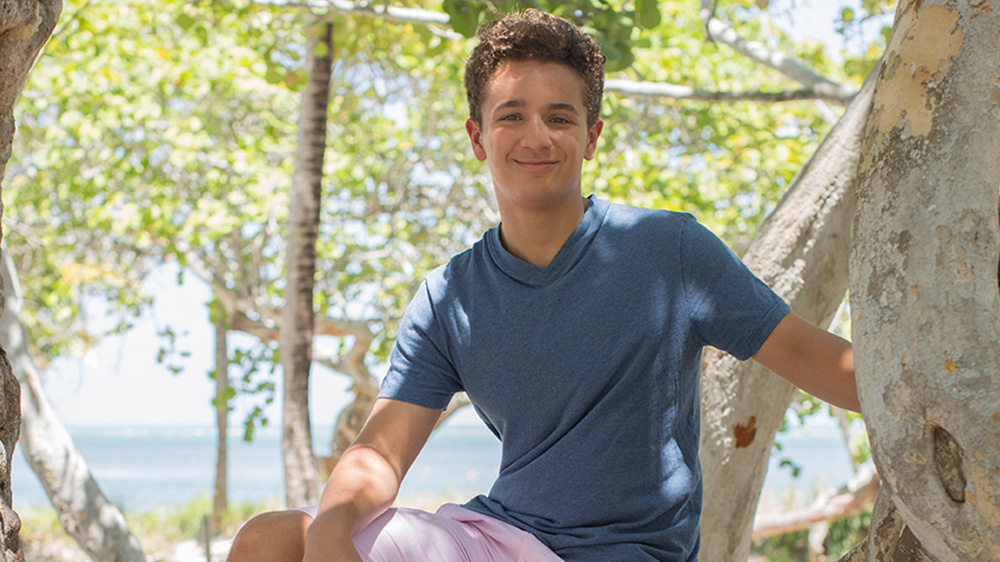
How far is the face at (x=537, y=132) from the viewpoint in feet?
6.28

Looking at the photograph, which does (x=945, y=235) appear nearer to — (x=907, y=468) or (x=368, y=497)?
(x=907, y=468)

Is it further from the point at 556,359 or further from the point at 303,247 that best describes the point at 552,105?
the point at 303,247

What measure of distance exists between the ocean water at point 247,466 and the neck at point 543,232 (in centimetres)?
2379

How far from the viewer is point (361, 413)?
25.6 ft

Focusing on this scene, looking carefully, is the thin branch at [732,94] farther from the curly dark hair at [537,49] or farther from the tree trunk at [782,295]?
the curly dark hair at [537,49]

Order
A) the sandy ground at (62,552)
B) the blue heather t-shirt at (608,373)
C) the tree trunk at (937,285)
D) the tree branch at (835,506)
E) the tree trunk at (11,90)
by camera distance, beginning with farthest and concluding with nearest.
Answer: the sandy ground at (62,552)
the tree branch at (835,506)
the blue heather t-shirt at (608,373)
the tree trunk at (11,90)
the tree trunk at (937,285)

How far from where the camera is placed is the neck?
6.46ft

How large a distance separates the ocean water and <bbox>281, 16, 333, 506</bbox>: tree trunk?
66.2ft

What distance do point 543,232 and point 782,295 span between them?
107 centimetres

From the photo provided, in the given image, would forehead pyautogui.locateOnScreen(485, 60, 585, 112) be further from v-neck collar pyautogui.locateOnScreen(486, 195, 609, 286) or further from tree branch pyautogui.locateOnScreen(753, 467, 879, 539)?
tree branch pyautogui.locateOnScreen(753, 467, 879, 539)

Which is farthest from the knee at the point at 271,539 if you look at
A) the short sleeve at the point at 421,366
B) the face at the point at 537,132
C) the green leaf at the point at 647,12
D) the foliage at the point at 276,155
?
the foliage at the point at 276,155

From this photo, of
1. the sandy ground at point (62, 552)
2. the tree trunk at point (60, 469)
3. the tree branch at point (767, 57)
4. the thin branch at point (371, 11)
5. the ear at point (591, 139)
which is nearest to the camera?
the ear at point (591, 139)

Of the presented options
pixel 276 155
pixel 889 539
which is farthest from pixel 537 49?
pixel 276 155

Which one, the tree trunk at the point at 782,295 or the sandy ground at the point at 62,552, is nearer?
the tree trunk at the point at 782,295
